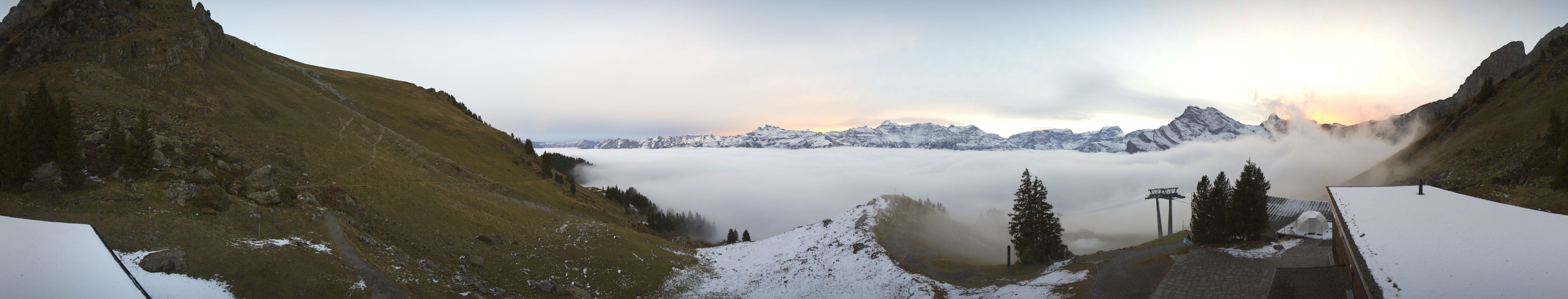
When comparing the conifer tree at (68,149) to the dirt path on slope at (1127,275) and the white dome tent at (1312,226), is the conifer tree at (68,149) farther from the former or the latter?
the white dome tent at (1312,226)

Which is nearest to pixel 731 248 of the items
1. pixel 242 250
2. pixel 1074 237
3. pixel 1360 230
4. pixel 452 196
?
pixel 452 196

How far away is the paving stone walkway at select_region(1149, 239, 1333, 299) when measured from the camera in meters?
26.9

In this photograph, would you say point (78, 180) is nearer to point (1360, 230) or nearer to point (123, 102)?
point (123, 102)

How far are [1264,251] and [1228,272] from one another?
7953mm

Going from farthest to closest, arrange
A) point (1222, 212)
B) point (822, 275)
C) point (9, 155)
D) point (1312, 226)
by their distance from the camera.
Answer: point (822, 275) → point (1312, 226) → point (1222, 212) → point (9, 155)

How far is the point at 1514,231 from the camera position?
19266 mm

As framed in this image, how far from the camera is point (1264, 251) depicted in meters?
34.5

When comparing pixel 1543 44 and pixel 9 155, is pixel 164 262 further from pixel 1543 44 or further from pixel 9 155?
pixel 1543 44

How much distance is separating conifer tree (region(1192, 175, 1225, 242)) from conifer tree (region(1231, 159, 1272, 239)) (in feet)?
3.53

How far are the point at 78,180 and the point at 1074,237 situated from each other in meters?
174

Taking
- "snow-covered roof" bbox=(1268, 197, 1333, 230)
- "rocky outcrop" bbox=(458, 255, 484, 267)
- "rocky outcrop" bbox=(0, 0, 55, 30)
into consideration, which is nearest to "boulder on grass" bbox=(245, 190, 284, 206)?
"rocky outcrop" bbox=(458, 255, 484, 267)

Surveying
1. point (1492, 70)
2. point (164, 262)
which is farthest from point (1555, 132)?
point (164, 262)

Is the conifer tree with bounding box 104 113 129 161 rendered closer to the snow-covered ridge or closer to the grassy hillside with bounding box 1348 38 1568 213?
the snow-covered ridge

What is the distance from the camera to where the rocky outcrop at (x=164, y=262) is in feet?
65.4
